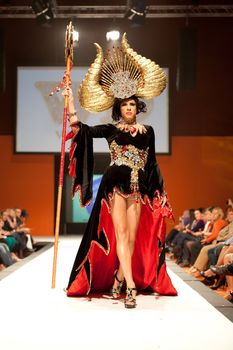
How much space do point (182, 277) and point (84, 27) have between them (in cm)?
715

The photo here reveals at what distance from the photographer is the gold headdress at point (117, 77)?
2879 millimetres

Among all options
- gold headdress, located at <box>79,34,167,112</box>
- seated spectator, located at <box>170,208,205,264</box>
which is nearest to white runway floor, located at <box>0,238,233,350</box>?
gold headdress, located at <box>79,34,167,112</box>

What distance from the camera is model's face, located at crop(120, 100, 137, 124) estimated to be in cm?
279

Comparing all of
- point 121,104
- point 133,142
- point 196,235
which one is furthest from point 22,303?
point 196,235

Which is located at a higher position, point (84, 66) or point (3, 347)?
point (84, 66)

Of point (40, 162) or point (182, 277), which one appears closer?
point (182, 277)

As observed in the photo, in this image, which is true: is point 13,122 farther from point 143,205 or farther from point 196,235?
point 143,205

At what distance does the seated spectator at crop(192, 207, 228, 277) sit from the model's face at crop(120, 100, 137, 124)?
2675mm

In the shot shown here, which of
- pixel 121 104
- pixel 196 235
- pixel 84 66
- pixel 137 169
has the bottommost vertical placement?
pixel 196 235

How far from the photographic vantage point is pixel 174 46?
381 inches

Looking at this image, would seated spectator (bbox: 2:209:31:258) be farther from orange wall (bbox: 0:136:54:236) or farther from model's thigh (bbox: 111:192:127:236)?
model's thigh (bbox: 111:192:127:236)

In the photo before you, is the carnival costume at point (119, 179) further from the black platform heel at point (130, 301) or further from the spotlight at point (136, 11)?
the spotlight at point (136, 11)

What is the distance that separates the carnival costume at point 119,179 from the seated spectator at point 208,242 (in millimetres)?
2294

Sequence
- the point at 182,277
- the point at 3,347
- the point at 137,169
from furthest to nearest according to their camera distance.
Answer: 1. the point at 182,277
2. the point at 137,169
3. the point at 3,347
